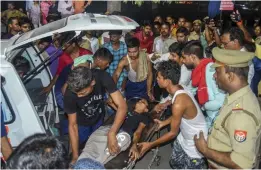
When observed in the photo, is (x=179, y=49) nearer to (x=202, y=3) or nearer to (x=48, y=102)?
(x=48, y=102)

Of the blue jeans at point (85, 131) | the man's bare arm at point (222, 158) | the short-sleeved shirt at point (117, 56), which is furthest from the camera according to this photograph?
the short-sleeved shirt at point (117, 56)

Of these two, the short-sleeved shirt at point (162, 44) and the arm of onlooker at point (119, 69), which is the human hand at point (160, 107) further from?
the short-sleeved shirt at point (162, 44)

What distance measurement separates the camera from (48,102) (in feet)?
14.2

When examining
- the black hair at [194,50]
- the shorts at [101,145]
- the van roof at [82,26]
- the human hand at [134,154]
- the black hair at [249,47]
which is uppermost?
the van roof at [82,26]

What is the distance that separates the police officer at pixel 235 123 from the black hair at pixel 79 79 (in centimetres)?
116

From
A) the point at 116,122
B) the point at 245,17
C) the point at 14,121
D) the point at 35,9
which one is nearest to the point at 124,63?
the point at 116,122

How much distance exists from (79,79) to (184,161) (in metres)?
1.30

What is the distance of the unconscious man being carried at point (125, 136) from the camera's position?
3.35m

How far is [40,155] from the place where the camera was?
1896mm

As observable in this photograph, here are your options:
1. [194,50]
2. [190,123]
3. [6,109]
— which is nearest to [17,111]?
[6,109]

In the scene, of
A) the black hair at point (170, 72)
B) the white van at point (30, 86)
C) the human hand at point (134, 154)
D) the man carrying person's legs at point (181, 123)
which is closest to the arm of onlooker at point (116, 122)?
the human hand at point (134, 154)

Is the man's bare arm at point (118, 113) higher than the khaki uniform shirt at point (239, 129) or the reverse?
the reverse

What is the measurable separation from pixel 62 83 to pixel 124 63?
1092 millimetres

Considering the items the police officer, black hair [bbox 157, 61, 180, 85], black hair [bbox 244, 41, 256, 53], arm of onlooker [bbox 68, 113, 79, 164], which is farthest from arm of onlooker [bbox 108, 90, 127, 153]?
black hair [bbox 244, 41, 256, 53]
